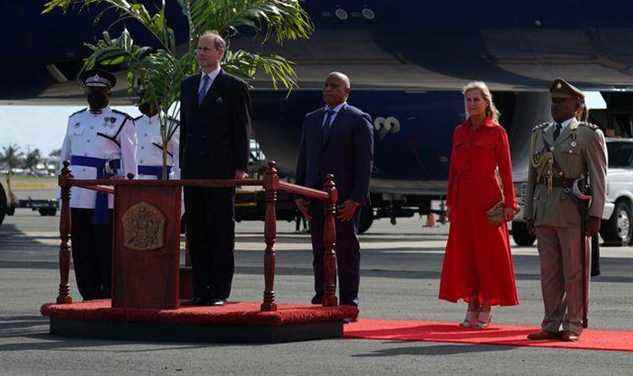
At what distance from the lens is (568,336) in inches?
465

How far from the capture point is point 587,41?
82.9 ft

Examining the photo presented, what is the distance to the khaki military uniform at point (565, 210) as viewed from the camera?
1189 cm

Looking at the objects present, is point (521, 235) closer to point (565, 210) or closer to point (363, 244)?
point (363, 244)

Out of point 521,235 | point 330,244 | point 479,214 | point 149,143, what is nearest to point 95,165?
point 330,244

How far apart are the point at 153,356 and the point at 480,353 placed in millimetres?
2007

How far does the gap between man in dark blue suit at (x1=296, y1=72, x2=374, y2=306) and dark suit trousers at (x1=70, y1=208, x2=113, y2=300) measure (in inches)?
67.0

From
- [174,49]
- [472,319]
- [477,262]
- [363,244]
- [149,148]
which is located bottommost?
[472,319]

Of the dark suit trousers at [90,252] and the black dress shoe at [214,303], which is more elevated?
the dark suit trousers at [90,252]

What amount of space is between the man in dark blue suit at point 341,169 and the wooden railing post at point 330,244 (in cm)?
62

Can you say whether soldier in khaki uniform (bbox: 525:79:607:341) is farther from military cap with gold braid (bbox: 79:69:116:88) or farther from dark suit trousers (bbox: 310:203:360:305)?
military cap with gold braid (bbox: 79:69:116:88)

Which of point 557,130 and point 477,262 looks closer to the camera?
point 557,130

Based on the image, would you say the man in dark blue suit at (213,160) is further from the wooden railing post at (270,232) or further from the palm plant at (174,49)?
the palm plant at (174,49)

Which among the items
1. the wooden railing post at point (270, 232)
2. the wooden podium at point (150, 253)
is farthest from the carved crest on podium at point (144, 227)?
the wooden railing post at point (270, 232)

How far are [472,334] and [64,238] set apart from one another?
2.89 m
